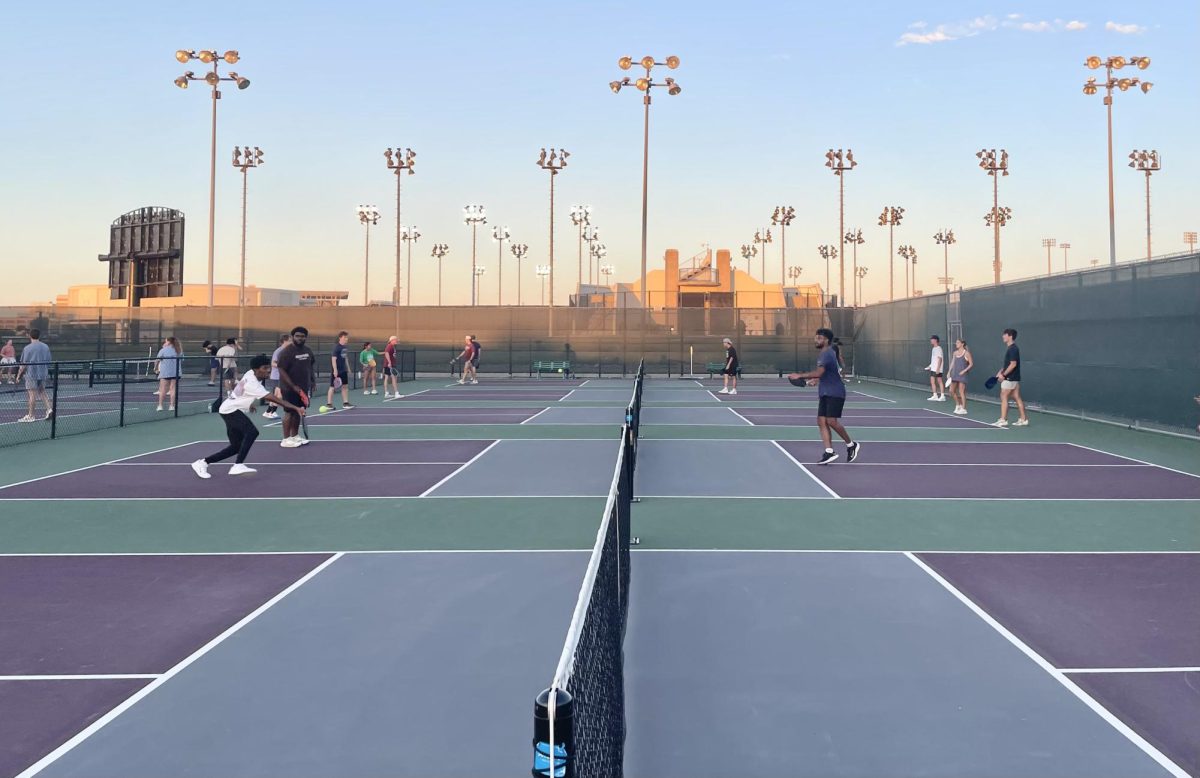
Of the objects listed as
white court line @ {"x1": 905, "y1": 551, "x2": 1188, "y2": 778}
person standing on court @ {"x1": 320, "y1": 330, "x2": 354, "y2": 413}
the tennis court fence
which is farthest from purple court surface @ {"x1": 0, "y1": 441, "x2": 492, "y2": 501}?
white court line @ {"x1": 905, "y1": 551, "x2": 1188, "y2": 778}

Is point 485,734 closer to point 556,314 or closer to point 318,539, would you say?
point 318,539

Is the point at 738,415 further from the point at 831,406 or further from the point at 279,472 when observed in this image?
the point at 279,472

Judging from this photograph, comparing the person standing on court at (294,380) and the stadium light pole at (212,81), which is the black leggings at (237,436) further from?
the stadium light pole at (212,81)

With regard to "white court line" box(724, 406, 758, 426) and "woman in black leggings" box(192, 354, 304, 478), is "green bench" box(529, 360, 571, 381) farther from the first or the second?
"woman in black leggings" box(192, 354, 304, 478)

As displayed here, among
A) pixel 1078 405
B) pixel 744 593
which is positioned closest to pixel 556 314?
pixel 1078 405

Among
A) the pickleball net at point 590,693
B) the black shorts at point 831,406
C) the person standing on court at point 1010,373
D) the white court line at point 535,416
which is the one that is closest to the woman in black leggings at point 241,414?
the pickleball net at point 590,693

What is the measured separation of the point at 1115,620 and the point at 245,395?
31.4ft

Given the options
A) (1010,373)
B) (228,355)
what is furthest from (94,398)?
(1010,373)

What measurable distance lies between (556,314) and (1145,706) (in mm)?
39534

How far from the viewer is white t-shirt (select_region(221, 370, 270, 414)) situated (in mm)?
10922

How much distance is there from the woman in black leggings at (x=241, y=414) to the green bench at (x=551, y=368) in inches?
1125

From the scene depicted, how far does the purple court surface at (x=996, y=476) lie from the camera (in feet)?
33.8

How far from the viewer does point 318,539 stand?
789 centimetres

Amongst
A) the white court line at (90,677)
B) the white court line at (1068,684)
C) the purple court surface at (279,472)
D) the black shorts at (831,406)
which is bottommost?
the white court line at (90,677)
